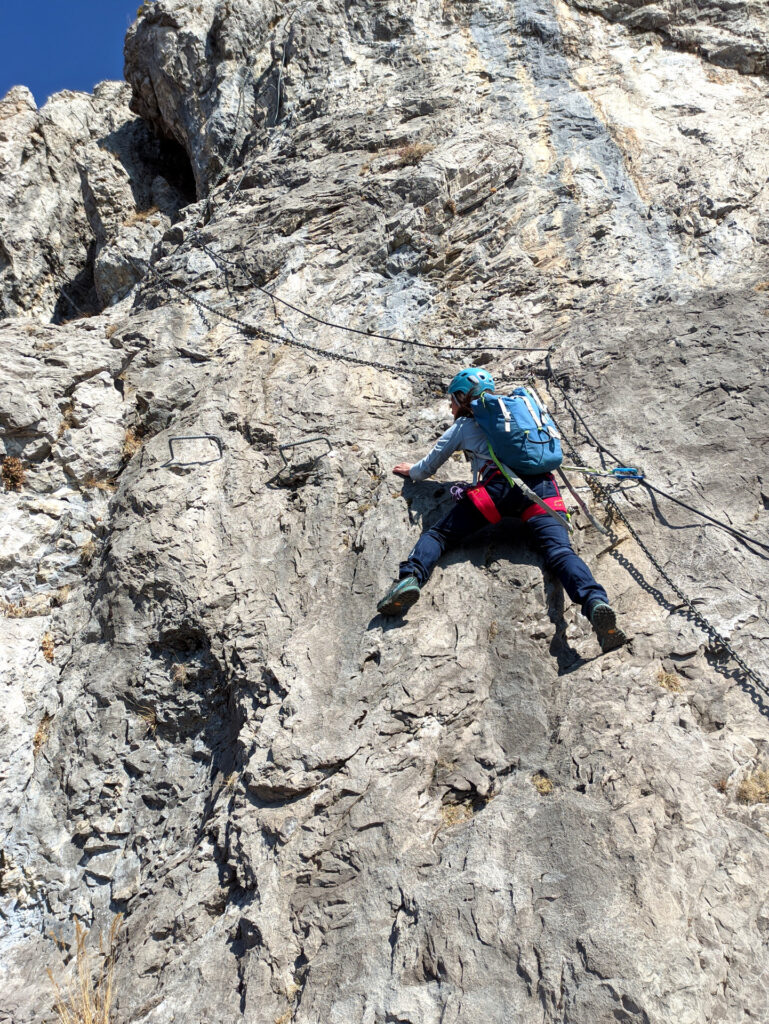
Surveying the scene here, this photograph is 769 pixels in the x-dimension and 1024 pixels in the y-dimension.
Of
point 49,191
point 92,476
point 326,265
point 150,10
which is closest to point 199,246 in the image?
point 326,265

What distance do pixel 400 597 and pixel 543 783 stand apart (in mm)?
1962

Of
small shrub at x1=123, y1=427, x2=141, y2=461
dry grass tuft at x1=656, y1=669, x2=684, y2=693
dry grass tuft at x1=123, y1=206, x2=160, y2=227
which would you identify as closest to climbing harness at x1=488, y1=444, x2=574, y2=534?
dry grass tuft at x1=656, y1=669, x2=684, y2=693

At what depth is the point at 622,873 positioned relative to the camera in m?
4.27

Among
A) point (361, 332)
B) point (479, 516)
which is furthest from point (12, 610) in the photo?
point (361, 332)

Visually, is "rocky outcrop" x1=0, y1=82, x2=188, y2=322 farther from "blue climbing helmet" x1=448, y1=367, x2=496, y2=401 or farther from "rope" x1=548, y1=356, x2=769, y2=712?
"rope" x1=548, y1=356, x2=769, y2=712

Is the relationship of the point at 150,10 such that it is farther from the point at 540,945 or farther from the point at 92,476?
the point at 540,945

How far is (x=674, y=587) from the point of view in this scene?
601 cm

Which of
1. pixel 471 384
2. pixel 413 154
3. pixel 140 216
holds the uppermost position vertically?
pixel 413 154

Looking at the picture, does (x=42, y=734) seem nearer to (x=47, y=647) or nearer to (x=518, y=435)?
(x=47, y=647)

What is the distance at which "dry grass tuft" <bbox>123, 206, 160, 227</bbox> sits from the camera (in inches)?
646

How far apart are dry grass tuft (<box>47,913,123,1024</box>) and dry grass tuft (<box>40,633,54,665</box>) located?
2708 millimetres

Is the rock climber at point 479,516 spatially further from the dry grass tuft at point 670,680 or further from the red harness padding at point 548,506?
the dry grass tuft at point 670,680

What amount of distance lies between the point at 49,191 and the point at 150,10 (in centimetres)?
483

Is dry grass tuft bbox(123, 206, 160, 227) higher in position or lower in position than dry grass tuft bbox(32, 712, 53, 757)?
higher
